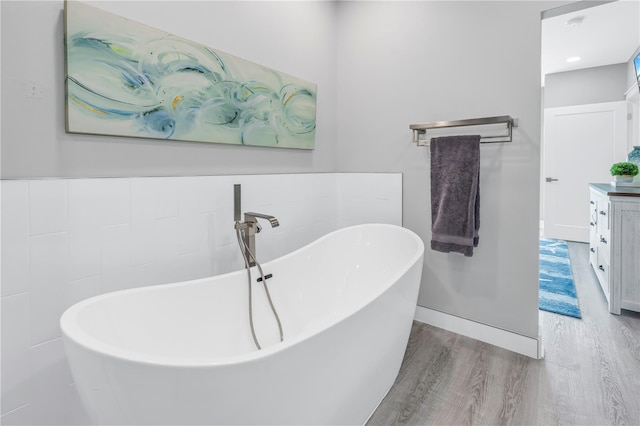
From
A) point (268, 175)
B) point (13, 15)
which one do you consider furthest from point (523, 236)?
point (13, 15)

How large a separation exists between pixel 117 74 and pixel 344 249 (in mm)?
1571

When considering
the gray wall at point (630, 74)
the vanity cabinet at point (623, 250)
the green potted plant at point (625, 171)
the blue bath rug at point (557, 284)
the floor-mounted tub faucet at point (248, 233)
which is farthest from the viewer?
the gray wall at point (630, 74)

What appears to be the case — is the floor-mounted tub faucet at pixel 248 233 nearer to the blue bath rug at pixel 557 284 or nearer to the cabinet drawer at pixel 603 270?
the blue bath rug at pixel 557 284

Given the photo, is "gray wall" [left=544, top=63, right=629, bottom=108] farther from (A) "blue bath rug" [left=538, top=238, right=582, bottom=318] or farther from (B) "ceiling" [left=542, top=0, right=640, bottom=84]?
(A) "blue bath rug" [left=538, top=238, right=582, bottom=318]

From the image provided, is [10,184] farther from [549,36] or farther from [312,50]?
[549,36]

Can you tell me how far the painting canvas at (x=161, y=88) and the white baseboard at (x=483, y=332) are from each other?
160 cm

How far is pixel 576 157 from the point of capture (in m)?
4.69

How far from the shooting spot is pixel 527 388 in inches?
65.2

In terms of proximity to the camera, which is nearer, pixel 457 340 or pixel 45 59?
pixel 45 59

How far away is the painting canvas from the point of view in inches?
52.3

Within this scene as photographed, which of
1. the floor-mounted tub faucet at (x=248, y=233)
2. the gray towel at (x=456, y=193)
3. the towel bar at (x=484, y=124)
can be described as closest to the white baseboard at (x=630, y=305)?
the gray towel at (x=456, y=193)

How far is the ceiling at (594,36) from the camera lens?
3037mm

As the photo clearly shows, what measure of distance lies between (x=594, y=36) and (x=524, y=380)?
3.85 m

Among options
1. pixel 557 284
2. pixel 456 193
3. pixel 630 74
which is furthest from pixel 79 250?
pixel 630 74
